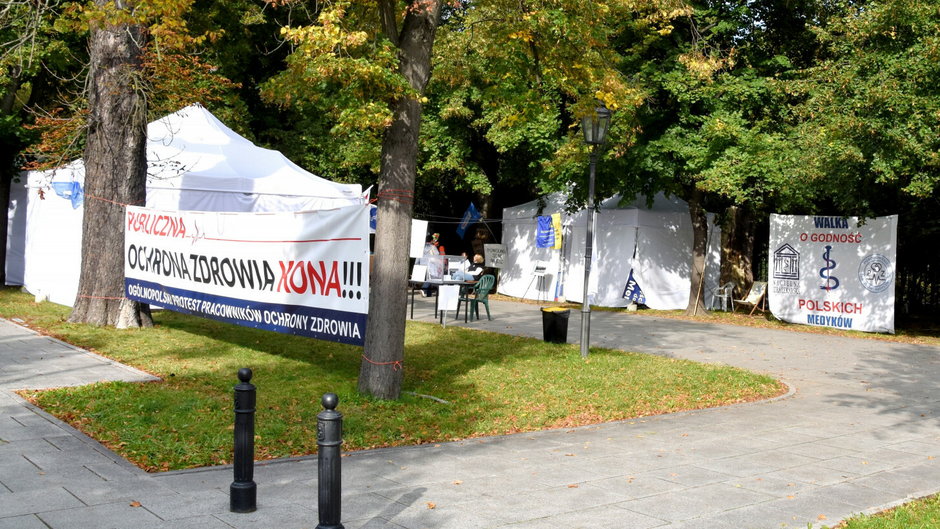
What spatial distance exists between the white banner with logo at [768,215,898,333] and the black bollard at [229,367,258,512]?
54.7ft

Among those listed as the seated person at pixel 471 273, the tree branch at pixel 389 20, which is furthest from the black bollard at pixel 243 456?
the seated person at pixel 471 273

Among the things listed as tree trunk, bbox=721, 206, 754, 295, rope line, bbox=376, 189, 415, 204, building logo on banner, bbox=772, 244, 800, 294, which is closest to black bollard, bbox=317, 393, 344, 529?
rope line, bbox=376, 189, 415, 204

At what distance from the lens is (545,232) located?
26.3 m

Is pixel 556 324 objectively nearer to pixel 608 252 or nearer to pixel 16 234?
pixel 608 252

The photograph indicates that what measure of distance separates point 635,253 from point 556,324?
9.59 metres

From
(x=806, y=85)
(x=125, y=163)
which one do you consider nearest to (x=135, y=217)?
(x=125, y=163)

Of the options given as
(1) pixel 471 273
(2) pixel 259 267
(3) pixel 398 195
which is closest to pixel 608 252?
(1) pixel 471 273

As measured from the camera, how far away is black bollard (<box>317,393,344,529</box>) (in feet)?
15.0

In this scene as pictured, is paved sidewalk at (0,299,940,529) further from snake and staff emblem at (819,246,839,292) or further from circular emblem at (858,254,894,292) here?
snake and staff emblem at (819,246,839,292)

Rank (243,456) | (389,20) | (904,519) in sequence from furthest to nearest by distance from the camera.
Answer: (389,20) → (904,519) → (243,456)

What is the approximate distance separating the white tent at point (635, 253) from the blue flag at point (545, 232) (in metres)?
0.35

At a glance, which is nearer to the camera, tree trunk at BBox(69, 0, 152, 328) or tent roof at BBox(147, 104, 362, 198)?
tree trunk at BBox(69, 0, 152, 328)

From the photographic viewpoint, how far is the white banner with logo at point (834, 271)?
18.8 metres

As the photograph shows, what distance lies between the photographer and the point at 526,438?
816 centimetres
